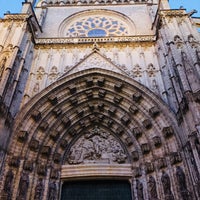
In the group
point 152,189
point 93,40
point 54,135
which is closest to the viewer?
point 152,189

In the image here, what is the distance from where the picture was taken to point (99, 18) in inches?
565

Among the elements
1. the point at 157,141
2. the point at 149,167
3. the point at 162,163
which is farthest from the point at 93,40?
the point at 162,163

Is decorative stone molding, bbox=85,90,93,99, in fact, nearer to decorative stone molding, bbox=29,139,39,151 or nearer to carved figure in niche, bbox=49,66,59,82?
carved figure in niche, bbox=49,66,59,82

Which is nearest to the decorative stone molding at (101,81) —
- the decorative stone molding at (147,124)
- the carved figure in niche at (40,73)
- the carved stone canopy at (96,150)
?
the carved stone canopy at (96,150)

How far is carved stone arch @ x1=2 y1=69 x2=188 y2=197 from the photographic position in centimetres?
783

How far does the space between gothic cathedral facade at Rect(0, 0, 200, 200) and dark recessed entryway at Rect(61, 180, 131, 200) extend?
33mm

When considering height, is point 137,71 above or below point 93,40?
below

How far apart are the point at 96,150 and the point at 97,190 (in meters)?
1.41

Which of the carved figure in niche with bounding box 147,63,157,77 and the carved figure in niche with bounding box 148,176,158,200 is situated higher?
the carved figure in niche with bounding box 147,63,157,77

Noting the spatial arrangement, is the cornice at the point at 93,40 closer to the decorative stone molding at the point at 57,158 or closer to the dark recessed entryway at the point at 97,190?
the decorative stone molding at the point at 57,158

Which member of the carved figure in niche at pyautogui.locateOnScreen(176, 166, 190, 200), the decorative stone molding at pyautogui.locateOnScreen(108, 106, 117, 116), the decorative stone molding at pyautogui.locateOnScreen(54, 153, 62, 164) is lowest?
the carved figure in niche at pyautogui.locateOnScreen(176, 166, 190, 200)

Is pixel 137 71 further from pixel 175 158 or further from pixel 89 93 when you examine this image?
pixel 175 158

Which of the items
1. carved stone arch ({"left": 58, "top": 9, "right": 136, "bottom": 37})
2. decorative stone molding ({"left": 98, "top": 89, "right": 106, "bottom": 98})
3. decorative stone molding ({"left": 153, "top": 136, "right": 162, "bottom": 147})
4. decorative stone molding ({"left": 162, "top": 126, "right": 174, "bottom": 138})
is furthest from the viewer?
carved stone arch ({"left": 58, "top": 9, "right": 136, "bottom": 37})

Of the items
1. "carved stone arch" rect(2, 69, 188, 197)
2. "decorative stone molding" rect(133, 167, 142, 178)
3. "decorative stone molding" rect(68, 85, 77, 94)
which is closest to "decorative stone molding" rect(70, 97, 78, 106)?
"carved stone arch" rect(2, 69, 188, 197)
